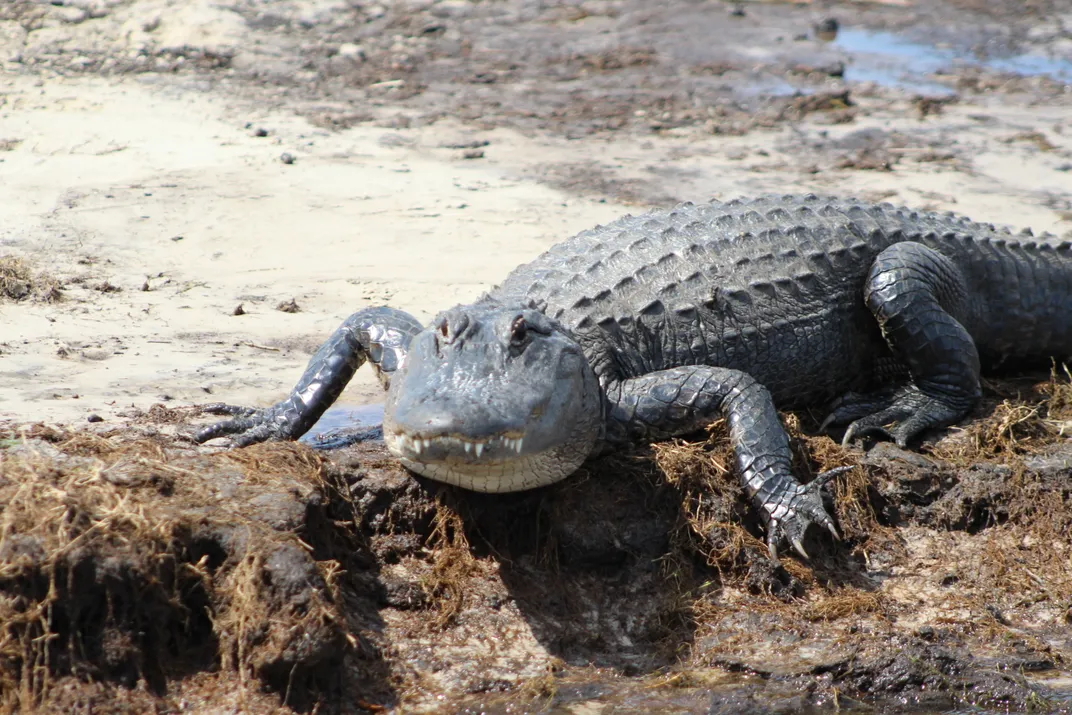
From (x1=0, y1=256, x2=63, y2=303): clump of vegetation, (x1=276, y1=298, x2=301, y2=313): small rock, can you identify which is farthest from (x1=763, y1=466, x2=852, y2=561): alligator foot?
(x1=0, y1=256, x2=63, y2=303): clump of vegetation

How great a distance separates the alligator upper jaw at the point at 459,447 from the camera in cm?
383

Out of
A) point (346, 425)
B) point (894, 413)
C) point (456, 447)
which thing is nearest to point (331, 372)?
point (346, 425)

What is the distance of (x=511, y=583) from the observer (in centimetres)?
453

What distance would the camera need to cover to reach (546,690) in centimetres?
417

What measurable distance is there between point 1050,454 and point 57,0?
11611mm

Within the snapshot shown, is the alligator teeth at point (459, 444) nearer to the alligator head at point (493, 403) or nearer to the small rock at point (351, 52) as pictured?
the alligator head at point (493, 403)

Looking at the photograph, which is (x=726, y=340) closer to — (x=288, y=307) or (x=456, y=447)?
(x=456, y=447)

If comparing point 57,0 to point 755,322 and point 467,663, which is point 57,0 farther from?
point 467,663

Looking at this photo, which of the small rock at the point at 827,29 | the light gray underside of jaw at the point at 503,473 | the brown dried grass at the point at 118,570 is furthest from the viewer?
the small rock at the point at 827,29

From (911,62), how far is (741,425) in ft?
39.6

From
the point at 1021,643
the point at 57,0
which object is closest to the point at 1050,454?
the point at 1021,643

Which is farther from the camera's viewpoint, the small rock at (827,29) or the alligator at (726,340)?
the small rock at (827,29)

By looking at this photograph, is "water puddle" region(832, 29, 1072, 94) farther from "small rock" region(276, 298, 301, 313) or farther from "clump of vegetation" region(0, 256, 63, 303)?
"clump of vegetation" region(0, 256, 63, 303)

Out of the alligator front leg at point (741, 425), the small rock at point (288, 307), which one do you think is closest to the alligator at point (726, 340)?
the alligator front leg at point (741, 425)
